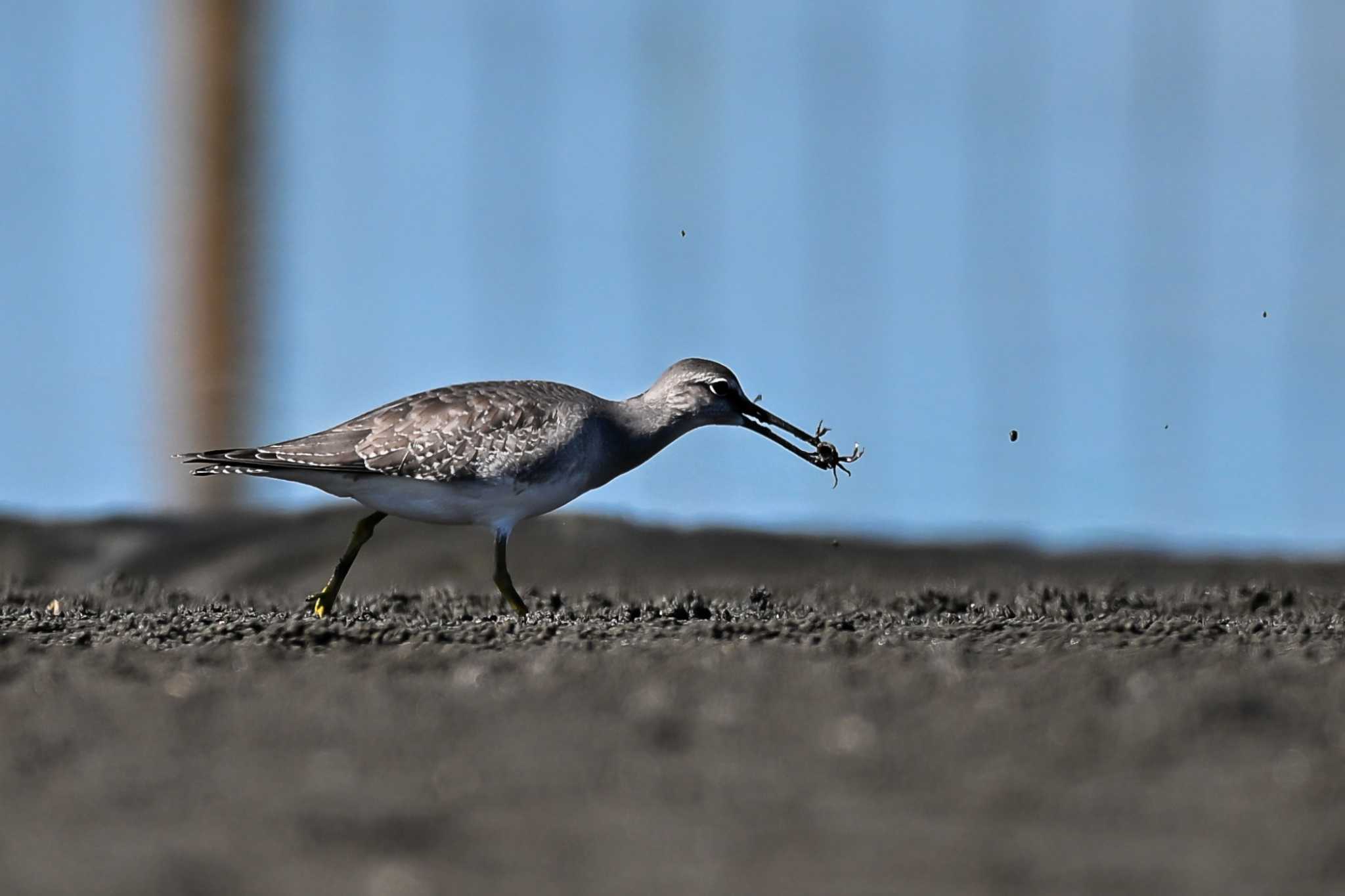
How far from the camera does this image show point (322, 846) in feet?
8.48

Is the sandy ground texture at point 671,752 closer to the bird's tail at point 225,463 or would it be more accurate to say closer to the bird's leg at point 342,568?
the bird's leg at point 342,568

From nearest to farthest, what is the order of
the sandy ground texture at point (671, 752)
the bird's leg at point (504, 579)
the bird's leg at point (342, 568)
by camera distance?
the sandy ground texture at point (671, 752), the bird's leg at point (504, 579), the bird's leg at point (342, 568)

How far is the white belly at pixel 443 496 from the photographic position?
6.00m

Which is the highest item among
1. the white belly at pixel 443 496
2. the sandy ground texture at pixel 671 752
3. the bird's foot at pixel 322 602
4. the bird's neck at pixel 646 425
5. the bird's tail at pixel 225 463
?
the bird's neck at pixel 646 425

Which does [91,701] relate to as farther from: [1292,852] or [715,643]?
[1292,852]

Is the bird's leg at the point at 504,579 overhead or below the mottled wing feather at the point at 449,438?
below

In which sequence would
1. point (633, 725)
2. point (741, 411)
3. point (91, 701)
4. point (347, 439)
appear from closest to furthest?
point (633, 725)
point (91, 701)
point (347, 439)
point (741, 411)

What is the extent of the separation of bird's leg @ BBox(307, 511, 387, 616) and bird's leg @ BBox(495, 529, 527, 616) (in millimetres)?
408

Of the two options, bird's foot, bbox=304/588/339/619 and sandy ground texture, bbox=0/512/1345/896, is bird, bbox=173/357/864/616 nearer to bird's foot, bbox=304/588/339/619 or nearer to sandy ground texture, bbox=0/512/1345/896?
bird's foot, bbox=304/588/339/619

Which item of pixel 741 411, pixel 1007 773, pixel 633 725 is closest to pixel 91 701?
pixel 633 725

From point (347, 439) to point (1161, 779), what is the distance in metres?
3.68

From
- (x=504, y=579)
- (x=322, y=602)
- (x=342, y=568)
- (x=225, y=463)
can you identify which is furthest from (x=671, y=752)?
(x=225, y=463)

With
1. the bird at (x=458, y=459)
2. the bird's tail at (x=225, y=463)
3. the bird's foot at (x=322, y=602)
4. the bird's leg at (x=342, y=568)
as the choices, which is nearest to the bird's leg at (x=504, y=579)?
the bird at (x=458, y=459)

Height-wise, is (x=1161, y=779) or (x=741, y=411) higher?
(x=741, y=411)
